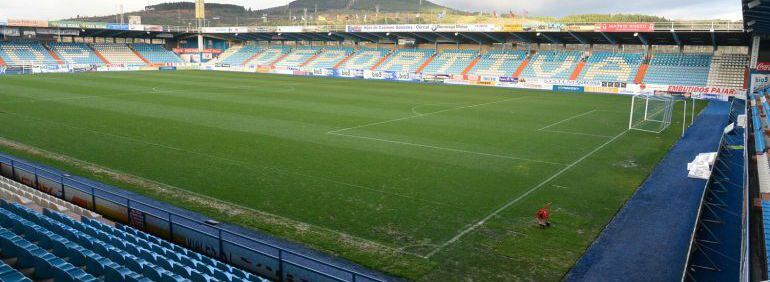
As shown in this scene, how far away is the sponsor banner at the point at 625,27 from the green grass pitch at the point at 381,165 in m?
15.5

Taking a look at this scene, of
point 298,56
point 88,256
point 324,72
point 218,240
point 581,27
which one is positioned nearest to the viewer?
point 88,256

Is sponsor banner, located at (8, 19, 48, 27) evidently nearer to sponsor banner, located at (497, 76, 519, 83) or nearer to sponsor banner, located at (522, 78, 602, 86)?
sponsor banner, located at (497, 76, 519, 83)

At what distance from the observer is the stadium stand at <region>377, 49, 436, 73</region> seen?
66.6 m

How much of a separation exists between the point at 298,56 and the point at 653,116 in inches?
2168

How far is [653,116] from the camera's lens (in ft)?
111

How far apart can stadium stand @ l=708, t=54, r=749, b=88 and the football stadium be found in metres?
0.19

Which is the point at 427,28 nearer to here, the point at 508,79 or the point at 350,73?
the point at 350,73

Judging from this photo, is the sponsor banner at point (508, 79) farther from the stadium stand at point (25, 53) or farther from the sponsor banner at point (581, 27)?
the stadium stand at point (25, 53)

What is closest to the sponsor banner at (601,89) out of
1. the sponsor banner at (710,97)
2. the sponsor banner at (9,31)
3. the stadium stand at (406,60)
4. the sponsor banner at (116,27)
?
the sponsor banner at (710,97)

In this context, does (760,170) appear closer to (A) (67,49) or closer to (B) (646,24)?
(B) (646,24)

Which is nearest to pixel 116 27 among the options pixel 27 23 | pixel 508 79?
pixel 27 23

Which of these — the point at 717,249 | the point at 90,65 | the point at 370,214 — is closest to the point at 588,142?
the point at 717,249

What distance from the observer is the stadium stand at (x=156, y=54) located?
8088cm

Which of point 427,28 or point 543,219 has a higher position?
point 427,28
